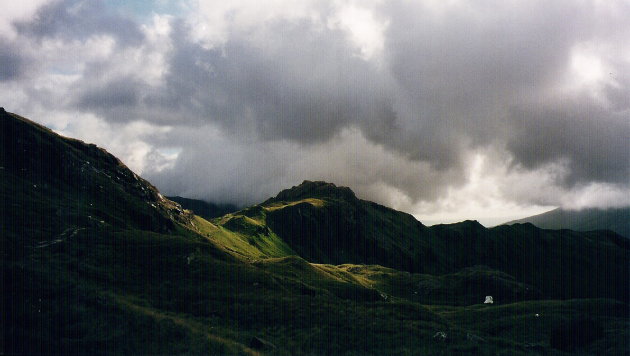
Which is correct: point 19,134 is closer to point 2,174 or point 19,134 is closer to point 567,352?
point 2,174

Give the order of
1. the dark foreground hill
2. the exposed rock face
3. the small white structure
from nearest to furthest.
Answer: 1. the dark foreground hill
2. the small white structure
3. the exposed rock face

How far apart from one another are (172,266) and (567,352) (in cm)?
8631

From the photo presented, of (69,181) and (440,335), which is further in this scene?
(69,181)

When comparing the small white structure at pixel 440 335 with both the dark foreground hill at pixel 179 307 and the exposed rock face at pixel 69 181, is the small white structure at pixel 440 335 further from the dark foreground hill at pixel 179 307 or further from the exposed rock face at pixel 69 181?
the exposed rock face at pixel 69 181

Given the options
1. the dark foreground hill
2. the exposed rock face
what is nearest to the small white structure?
the dark foreground hill

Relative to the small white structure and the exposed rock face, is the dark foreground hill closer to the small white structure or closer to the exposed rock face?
the small white structure

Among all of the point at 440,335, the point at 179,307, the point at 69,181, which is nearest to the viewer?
the point at 440,335

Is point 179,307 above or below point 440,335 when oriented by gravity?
above

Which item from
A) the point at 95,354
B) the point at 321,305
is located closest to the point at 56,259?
the point at 95,354

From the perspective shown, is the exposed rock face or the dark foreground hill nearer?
the dark foreground hill

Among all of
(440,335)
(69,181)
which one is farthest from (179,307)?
(69,181)

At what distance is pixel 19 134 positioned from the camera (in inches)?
5541

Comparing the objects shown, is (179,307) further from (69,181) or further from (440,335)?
(69,181)

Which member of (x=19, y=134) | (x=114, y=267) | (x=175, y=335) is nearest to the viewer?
(x=175, y=335)
